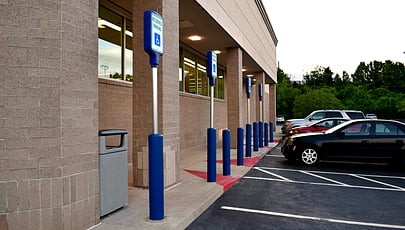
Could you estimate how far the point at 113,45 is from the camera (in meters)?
9.62

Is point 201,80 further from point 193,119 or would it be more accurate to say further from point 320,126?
point 320,126

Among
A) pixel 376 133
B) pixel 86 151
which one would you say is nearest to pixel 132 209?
pixel 86 151

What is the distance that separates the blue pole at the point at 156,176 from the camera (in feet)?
15.8

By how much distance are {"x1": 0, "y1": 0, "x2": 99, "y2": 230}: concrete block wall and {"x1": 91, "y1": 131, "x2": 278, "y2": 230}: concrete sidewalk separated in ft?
2.22

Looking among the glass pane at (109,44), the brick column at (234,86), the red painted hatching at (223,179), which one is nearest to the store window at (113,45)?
the glass pane at (109,44)

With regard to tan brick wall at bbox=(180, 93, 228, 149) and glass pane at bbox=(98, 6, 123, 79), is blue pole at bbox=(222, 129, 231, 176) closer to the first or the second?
glass pane at bbox=(98, 6, 123, 79)

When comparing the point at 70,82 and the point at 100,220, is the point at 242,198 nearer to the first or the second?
the point at 100,220

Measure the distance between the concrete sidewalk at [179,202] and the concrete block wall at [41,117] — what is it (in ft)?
2.22

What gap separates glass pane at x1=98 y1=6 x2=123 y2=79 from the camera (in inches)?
356

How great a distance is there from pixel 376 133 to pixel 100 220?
8901 mm

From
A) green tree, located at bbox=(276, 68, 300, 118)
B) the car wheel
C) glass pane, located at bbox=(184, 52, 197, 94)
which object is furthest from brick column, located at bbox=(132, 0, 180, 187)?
green tree, located at bbox=(276, 68, 300, 118)

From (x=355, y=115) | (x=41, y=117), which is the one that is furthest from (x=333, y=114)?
(x=41, y=117)

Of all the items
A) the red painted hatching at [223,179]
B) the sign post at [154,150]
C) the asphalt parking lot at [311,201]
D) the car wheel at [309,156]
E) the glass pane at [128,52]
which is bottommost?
the asphalt parking lot at [311,201]

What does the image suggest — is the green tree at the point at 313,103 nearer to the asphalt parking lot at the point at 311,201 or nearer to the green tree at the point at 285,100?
the green tree at the point at 285,100
